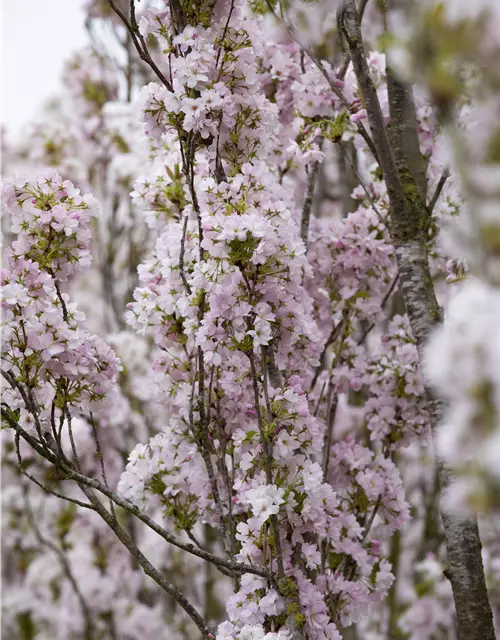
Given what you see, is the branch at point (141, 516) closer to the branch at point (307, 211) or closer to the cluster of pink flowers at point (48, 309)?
the cluster of pink flowers at point (48, 309)

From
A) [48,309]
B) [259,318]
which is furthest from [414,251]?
[48,309]

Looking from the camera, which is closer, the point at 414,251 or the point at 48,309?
the point at 48,309

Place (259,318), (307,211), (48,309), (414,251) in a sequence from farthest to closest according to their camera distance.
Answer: (307,211) < (414,251) < (48,309) < (259,318)

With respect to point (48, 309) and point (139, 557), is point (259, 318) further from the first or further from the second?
point (139, 557)

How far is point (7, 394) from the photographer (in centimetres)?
210

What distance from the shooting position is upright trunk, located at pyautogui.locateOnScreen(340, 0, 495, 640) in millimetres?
2029

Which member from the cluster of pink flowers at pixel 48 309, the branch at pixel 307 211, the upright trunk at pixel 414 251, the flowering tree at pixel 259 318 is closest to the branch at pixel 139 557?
the flowering tree at pixel 259 318

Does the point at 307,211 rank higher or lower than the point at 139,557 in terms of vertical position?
higher

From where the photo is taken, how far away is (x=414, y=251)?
85.1 inches

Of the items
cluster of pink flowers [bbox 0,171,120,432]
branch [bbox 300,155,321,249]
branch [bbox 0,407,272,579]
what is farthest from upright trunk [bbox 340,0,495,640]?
cluster of pink flowers [bbox 0,171,120,432]

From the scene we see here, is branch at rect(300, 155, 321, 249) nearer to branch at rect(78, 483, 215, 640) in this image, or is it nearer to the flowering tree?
the flowering tree

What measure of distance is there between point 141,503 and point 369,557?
73 centimetres

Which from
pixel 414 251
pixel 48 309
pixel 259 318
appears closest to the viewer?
pixel 259 318

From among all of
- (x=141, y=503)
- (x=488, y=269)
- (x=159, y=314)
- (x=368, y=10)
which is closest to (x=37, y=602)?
(x=141, y=503)
